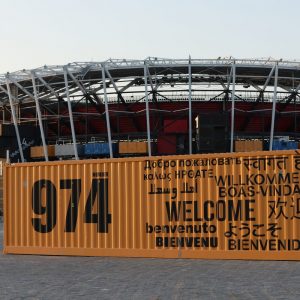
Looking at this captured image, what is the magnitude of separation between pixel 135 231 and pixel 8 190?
414 cm

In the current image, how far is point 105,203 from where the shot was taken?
13766 mm

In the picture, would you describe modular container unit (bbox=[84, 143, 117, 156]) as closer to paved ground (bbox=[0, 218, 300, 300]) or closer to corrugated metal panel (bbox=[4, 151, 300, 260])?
corrugated metal panel (bbox=[4, 151, 300, 260])

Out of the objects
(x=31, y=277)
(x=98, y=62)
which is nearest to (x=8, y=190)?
(x=31, y=277)

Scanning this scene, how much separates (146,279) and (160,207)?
3.63 metres

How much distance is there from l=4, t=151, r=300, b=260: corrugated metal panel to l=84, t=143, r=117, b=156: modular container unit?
124 feet

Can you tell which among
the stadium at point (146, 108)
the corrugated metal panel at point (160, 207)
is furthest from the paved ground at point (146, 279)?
the stadium at point (146, 108)

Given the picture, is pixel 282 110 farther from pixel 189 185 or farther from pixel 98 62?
pixel 189 185

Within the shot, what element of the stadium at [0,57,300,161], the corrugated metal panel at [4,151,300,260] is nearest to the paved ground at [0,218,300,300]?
the corrugated metal panel at [4,151,300,260]

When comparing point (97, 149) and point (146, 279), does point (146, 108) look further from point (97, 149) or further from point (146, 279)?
point (146, 279)

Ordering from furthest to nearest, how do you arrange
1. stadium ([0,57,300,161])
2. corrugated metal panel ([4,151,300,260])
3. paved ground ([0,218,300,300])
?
stadium ([0,57,300,161]), corrugated metal panel ([4,151,300,260]), paved ground ([0,218,300,300])

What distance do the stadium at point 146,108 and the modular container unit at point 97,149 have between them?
100mm

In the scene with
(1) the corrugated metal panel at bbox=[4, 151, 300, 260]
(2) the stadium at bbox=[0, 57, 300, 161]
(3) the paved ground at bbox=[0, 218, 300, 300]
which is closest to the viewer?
(3) the paved ground at bbox=[0, 218, 300, 300]

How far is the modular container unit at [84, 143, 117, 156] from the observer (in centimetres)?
5300

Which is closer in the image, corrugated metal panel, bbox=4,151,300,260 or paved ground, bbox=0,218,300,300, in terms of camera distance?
paved ground, bbox=0,218,300,300
